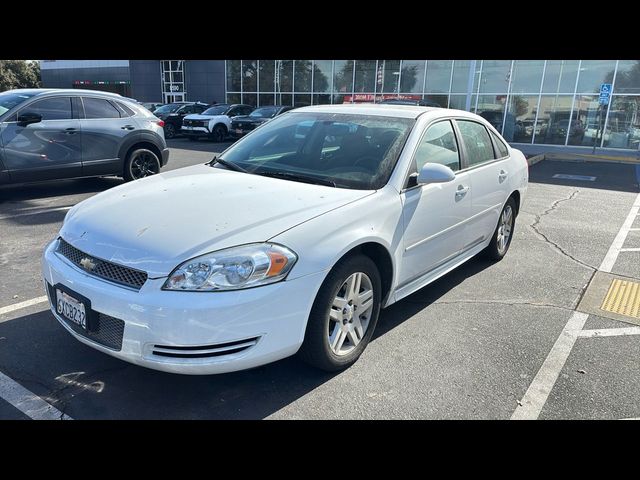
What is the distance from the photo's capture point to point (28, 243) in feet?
18.0

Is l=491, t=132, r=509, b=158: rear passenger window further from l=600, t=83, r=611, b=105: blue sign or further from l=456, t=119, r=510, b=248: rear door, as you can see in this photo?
l=600, t=83, r=611, b=105: blue sign

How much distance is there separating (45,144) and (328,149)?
5730 millimetres

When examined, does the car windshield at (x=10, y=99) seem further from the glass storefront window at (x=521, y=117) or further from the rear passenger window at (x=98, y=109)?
the glass storefront window at (x=521, y=117)

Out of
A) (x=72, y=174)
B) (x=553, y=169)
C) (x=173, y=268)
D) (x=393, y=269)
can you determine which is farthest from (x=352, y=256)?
(x=553, y=169)

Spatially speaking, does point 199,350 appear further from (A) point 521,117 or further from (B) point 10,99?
(A) point 521,117

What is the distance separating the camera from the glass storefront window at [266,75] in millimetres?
27703

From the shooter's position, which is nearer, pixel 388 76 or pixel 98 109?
pixel 98 109

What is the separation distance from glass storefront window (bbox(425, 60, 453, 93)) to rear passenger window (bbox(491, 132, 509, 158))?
18.9 meters

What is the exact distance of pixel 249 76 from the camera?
29000mm

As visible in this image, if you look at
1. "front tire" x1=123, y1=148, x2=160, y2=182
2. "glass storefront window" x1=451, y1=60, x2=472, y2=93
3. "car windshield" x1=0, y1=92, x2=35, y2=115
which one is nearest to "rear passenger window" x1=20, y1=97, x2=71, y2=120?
"car windshield" x1=0, y1=92, x2=35, y2=115

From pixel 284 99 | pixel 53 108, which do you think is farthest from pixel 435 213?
pixel 284 99

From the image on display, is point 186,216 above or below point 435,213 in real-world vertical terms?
above

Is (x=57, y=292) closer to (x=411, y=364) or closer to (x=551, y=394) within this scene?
(x=411, y=364)
